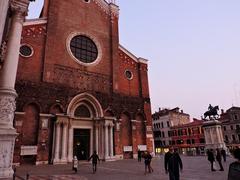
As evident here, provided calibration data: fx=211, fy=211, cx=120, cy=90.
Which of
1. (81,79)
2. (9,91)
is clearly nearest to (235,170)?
(9,91)

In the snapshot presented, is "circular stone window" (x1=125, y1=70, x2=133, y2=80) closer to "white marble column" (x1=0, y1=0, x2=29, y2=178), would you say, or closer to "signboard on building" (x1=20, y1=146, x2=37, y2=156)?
"signboard on building" (x1=20, y1=146, x2=37, y2=156)

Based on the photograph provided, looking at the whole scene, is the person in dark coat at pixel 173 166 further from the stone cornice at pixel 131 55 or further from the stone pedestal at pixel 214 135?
the stone cornice at pixel 131 55

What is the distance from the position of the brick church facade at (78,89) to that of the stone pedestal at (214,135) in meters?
5.68

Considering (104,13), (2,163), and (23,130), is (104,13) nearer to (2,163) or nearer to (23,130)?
(23,130)

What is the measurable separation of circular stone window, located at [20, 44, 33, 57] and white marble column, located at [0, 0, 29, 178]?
27.4 ft

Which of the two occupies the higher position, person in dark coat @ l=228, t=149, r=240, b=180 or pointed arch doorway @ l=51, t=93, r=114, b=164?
pointed arch doorway @ l=51, t=93, r=114, b=164

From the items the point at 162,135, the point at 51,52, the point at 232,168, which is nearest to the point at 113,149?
the point at 51,52

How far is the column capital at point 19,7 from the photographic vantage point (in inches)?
355

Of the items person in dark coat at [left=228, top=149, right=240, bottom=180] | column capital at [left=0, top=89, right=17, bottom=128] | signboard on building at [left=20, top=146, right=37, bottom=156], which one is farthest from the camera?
signboard on building at [left=20, top=146, right=37, bottom=156]

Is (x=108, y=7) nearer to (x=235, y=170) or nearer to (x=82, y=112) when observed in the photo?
(x=82, y=112)

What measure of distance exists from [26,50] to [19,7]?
8.85 metres

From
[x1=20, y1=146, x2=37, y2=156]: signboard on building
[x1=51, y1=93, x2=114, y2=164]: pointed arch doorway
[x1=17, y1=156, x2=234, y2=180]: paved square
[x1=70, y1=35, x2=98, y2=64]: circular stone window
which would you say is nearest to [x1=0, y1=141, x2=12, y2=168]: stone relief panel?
[x1=17, y1=156, x2=234, y2=180]: paved square

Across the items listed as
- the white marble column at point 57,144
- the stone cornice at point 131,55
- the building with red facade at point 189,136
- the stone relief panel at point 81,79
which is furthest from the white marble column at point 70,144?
the building with red facade at point 189,136

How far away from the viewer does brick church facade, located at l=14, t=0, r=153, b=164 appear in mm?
16156
